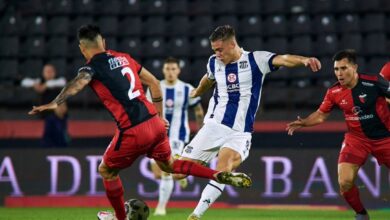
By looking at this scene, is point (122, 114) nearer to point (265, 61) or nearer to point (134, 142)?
point (134, 142)

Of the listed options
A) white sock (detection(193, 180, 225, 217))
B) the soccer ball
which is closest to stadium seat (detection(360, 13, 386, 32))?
white sock (detection(193, 180, 225, 217))

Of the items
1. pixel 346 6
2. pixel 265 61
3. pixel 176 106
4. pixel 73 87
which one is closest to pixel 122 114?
pixel 73 87

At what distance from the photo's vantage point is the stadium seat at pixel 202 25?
51.0ft

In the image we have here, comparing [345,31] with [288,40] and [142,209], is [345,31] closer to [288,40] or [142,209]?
[288,40]

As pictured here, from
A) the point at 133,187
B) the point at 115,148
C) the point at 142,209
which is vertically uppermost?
the point at 115,148

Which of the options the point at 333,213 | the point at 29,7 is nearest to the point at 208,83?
the point at 333,213

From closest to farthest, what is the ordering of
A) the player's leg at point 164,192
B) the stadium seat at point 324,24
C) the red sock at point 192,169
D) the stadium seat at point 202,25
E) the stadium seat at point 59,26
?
the red sock at point 192,169 → the player's leg at point 164,192 → the stadium seat at point 324,24 → the stadium seat at point 202,25 → the stadium seat at point 59,26

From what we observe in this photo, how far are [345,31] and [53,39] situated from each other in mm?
5139

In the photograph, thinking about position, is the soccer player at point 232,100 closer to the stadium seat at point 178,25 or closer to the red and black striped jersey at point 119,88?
the red and black striped jersey at point 119,88

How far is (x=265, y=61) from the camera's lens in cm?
880

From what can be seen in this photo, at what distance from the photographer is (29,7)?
53.8 feet

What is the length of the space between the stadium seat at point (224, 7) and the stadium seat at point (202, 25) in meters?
0.27

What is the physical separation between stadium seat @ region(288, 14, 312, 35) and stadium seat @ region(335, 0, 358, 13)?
1.87 feet

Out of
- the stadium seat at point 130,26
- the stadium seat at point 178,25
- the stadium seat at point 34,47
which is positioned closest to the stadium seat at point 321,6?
the stadium seat at point 178,25
